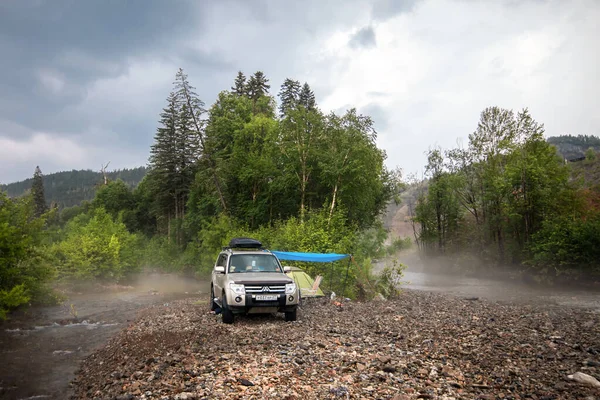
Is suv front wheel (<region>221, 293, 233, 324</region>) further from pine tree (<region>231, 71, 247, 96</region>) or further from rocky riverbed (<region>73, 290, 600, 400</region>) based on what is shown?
pine tree (<region>231, 71, 247, 96</region>)

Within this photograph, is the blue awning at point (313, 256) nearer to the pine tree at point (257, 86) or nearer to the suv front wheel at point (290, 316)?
the suv front wheel at point (290, 316)

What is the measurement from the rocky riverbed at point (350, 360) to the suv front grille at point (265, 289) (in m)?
0.98

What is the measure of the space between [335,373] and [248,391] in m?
1.59

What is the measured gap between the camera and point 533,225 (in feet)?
114

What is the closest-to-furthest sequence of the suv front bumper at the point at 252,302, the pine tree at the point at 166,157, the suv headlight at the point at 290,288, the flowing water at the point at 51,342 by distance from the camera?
the flowing water at the point at 51,342
the suv front bumper at the point at 252,302
the suv headlight at the point at 290,288
the pine tree at the point at 166,157

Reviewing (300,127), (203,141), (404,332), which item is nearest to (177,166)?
(203,141)

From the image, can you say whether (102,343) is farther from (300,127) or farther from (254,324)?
(300,127)

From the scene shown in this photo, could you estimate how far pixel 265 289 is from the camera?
11047mm

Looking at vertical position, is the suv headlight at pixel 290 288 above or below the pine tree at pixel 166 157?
below

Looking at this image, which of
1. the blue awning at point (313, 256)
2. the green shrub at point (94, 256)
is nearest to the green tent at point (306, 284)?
the blue awning at point (313, 256)

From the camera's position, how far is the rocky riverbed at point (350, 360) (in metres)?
5.85

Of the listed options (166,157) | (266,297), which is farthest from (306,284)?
(166,157)

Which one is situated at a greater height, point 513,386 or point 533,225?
point 533,225

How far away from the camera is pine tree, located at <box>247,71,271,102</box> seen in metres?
50.8
